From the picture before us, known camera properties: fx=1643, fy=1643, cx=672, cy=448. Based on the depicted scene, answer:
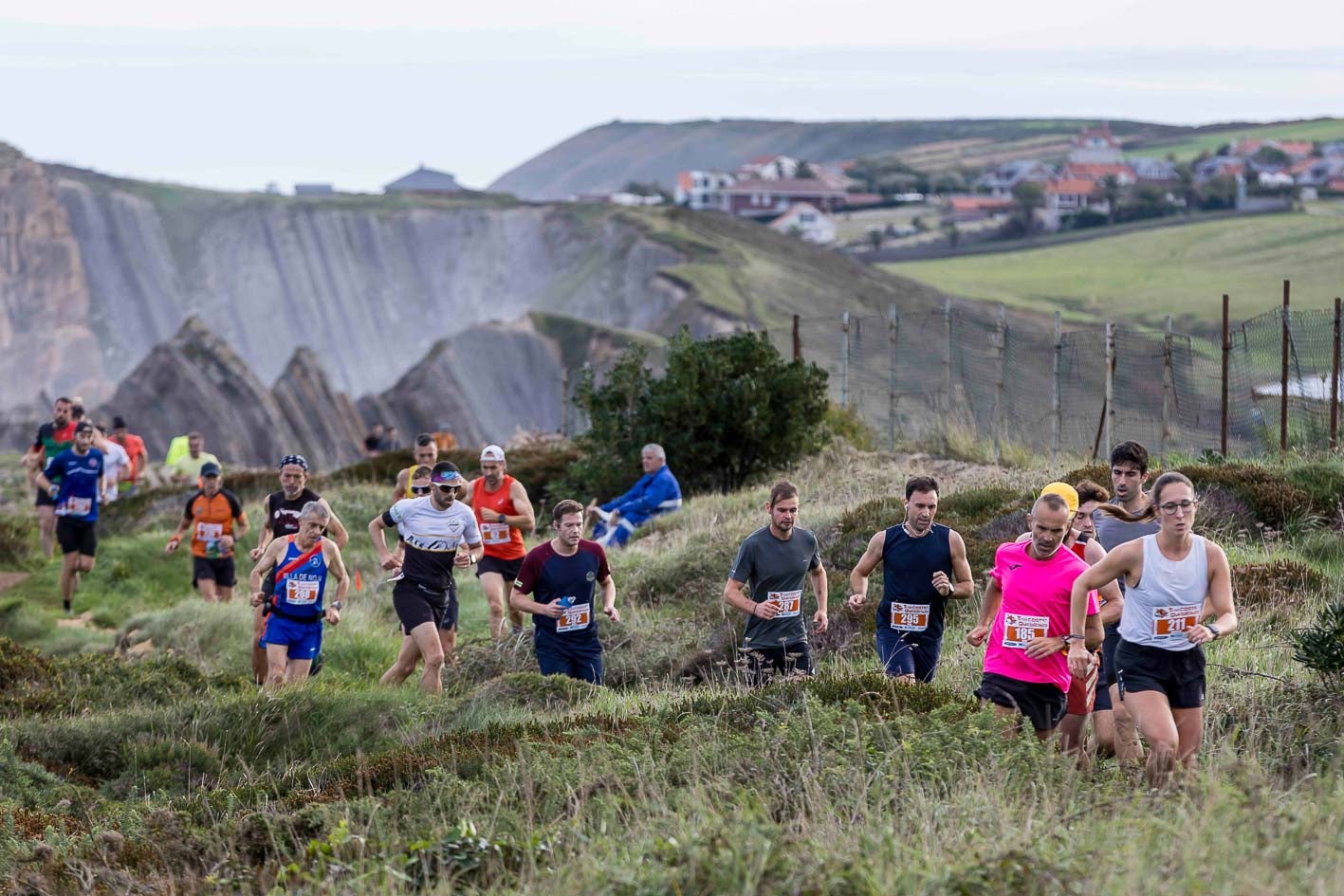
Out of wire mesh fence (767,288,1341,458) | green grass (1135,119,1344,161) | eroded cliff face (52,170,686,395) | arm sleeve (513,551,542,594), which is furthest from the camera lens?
green grass (1135,119,1344,161)

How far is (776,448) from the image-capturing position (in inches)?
880

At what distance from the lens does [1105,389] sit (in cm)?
1997

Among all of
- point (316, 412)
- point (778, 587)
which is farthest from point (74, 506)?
point (316, 412)

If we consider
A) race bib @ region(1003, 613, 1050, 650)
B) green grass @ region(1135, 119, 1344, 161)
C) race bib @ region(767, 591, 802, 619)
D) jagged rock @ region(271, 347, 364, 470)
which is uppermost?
green grass @ region(1135, 119, 1344, 161)

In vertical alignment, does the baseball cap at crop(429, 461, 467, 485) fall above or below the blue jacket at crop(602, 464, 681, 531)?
above

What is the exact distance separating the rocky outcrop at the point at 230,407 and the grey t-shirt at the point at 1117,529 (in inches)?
2132

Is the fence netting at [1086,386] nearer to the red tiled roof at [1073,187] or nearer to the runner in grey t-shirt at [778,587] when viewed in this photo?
the runner in grey t-shirt at [778,587]

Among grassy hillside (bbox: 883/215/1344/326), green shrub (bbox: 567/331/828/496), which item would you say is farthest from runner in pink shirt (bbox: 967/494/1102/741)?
grassy hillside (bbox: 883/215/1344/326)

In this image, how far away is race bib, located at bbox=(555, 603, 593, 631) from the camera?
36.6ft

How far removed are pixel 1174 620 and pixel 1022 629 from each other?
1.04 m

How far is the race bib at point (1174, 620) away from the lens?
7.24 metres

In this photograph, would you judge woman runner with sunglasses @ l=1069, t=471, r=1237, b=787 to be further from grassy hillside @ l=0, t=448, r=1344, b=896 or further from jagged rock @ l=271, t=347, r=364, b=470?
jagged rock @ l=271, t=347, r=364, b=470

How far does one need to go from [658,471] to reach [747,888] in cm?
1127

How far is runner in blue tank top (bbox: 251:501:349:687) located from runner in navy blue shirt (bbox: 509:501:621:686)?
149 cm
